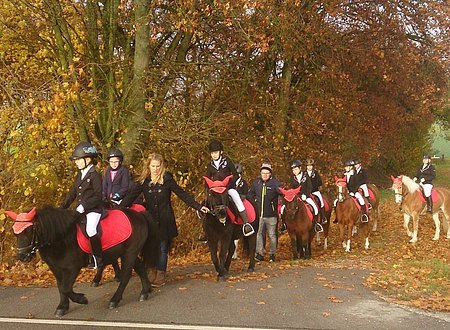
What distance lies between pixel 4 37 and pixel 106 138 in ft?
12.6

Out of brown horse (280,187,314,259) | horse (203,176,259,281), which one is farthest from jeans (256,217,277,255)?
horse (203,176,259,281)

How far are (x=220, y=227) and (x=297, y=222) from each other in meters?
3.64

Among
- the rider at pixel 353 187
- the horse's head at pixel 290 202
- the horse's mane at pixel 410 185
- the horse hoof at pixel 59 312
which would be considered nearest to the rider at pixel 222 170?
the horse's head at pixel 290 202

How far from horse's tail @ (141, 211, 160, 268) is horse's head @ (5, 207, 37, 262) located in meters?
1.91

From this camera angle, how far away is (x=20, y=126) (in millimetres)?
10445

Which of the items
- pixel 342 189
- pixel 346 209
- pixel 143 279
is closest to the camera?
pixel 143 279

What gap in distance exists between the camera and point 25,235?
634cm

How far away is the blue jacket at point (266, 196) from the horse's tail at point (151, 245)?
169 inches

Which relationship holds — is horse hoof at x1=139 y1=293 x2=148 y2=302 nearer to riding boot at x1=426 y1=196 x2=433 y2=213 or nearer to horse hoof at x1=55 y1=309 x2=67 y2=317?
horse hoof at x1=55 y1=309 x2=67 y2=317

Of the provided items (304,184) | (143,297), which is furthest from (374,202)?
(143,297)

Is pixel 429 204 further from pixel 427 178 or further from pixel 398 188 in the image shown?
pixel 398 188

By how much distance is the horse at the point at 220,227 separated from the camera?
8344mm

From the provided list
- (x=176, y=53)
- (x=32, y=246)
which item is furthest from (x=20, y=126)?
(x=176, y=53)

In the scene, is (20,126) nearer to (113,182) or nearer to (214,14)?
(113,182)
